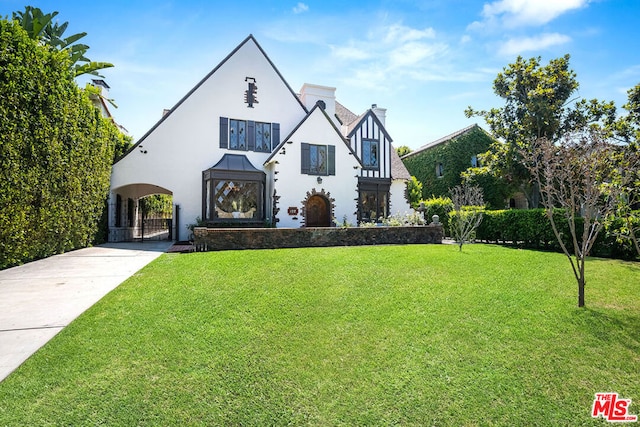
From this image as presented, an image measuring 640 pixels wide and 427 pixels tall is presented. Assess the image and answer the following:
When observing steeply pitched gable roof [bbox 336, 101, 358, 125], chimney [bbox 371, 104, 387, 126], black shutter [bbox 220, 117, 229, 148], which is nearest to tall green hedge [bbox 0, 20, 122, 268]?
black shutter [bbox 220, 117, 229, 148]

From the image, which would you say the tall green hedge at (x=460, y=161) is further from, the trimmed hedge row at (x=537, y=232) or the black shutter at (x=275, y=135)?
the black shutter at (x=275, y=135)

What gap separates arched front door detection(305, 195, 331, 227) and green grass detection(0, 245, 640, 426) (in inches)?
446

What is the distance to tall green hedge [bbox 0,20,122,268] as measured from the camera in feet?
24.4

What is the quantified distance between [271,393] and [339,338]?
4.43ft

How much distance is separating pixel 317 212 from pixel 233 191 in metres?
4.70

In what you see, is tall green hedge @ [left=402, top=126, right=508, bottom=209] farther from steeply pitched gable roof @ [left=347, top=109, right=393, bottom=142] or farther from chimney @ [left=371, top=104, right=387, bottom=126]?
steeply pitched gable roof @ [left=347, top=109, right=393, bottom=142]

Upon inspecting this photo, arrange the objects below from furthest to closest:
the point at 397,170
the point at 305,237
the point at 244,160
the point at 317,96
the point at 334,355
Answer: the point at 397,170, the point at 317,96, the point at 244,160, the point at 305,237, the point at 334,355

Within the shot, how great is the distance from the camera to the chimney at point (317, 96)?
20989mm

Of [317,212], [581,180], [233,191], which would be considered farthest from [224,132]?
[581,180]

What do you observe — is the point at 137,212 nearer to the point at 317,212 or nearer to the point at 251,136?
the point at 251,136

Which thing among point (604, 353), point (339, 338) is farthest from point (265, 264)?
point (604, 353)

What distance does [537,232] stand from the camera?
12797mm

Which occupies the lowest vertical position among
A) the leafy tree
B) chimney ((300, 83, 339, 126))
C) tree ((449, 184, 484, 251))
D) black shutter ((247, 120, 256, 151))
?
tree ((449, 184, 484, 251))

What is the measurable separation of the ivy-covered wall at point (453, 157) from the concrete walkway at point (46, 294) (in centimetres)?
2337
